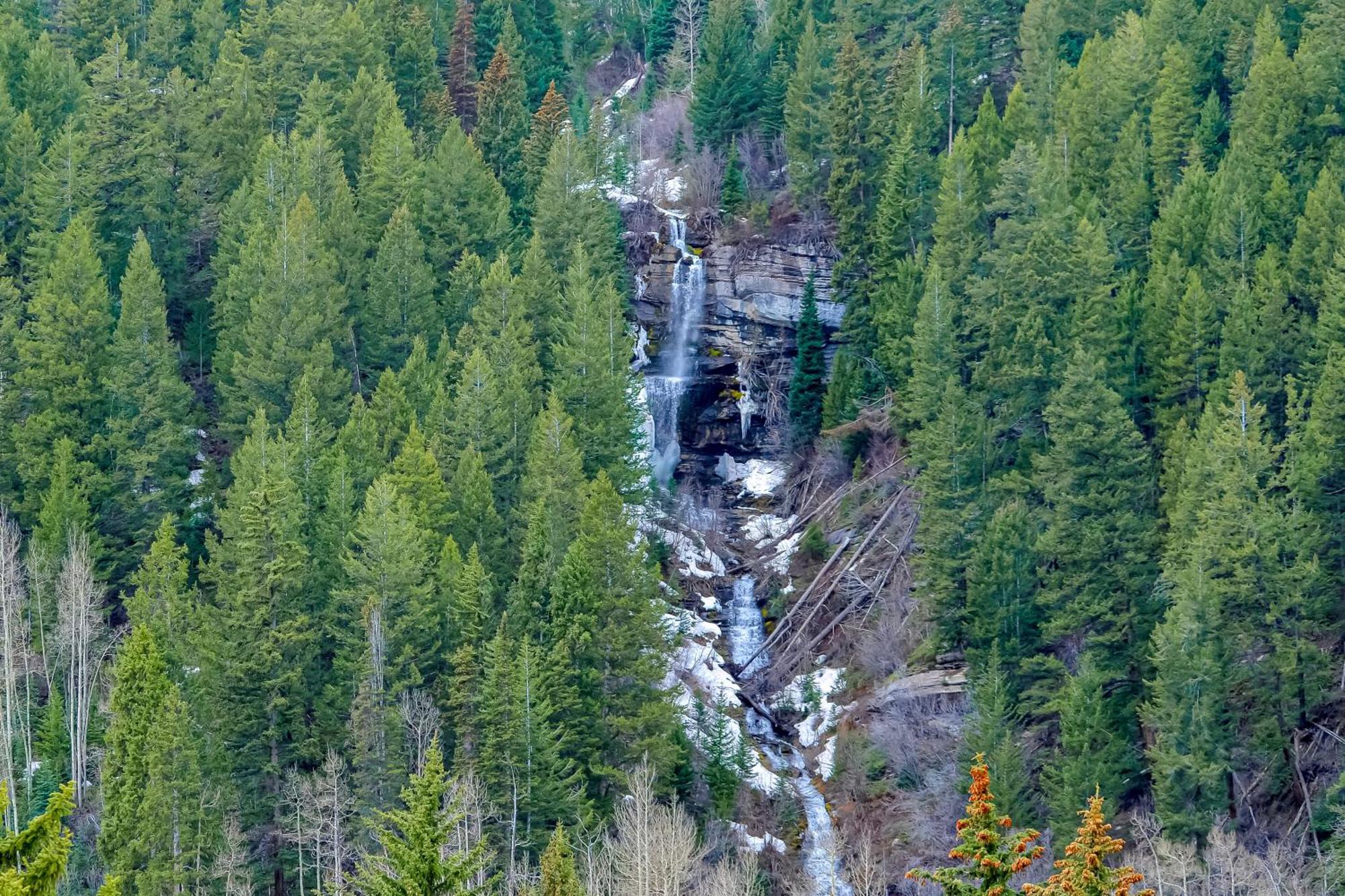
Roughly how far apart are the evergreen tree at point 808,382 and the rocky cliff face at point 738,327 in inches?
58.7

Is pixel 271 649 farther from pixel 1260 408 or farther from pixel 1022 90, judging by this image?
pixel 1022 90

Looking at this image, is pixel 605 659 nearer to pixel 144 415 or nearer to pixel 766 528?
pixel 144 415

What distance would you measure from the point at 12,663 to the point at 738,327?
35.0 m

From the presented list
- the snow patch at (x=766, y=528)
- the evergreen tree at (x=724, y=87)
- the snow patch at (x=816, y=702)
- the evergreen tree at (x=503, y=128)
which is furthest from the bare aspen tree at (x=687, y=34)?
the snow patch at (x=816, y=702)

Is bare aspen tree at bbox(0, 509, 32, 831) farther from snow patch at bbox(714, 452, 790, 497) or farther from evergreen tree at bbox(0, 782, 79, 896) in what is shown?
evergreen tree at bbox(0, 782, 79, 896)

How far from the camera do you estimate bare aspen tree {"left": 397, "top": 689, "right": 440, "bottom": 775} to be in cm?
4959

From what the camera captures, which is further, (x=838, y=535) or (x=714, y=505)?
(x=714, y=505)

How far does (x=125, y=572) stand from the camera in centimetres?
5881

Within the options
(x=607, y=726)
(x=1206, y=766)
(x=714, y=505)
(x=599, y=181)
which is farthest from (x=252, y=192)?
(x=1206, y=766)

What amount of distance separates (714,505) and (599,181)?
15.0 m

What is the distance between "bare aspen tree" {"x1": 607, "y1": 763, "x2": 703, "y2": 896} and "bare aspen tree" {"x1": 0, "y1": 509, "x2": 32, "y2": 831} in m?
15.9

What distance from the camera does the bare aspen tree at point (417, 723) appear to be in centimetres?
4959

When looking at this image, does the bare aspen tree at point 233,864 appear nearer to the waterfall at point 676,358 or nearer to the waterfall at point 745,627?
the waterfall at point 745,627

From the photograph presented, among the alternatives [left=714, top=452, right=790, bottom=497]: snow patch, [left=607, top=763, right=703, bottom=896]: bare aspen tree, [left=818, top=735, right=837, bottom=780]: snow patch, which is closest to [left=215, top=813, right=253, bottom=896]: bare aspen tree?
[left=607, top=763, right=703, bottom=896]: bare aspen tree
